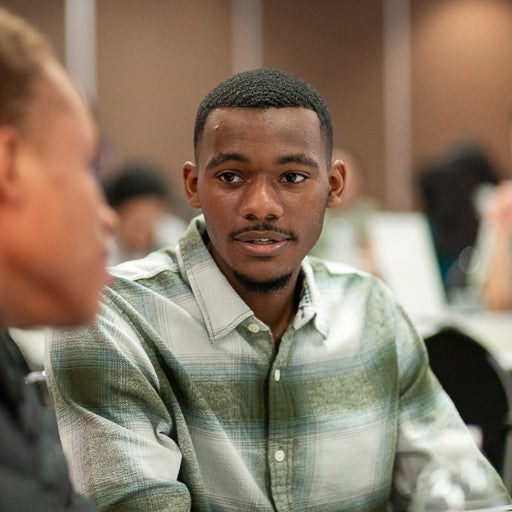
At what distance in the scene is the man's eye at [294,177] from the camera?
1.31m

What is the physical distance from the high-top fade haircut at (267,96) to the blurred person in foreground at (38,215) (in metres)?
0.57

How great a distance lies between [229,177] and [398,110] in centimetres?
651

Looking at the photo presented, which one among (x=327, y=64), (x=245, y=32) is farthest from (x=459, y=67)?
(x=245, y=32)

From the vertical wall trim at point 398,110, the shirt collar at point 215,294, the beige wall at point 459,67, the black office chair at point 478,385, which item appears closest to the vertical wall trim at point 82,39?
the vertical wall trim at point 398,110

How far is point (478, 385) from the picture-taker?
6.23ft

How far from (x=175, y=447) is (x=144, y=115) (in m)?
6.13

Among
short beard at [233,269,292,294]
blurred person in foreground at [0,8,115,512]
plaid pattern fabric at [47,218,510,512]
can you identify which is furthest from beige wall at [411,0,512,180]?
blurred person in foreground at [0,8,115,512]

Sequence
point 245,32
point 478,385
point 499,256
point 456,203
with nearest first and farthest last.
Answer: point 478,385, point 499,256, point 456,203, point 245,32

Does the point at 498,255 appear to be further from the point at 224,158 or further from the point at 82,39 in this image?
the point at 82,39

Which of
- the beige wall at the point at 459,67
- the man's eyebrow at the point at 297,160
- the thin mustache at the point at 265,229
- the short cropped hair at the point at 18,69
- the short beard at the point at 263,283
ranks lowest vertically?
the short beard at the point at 263,283

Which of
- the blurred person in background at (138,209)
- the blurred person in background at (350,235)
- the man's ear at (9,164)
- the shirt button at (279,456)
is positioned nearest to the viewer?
the man's ear at (9,164)

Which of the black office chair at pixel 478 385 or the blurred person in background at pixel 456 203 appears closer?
the black office chair at pixel 478 385

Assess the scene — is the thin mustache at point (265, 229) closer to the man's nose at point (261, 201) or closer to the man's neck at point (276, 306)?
the man's nose at point (261, 201)

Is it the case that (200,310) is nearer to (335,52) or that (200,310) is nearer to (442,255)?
(442,255)
